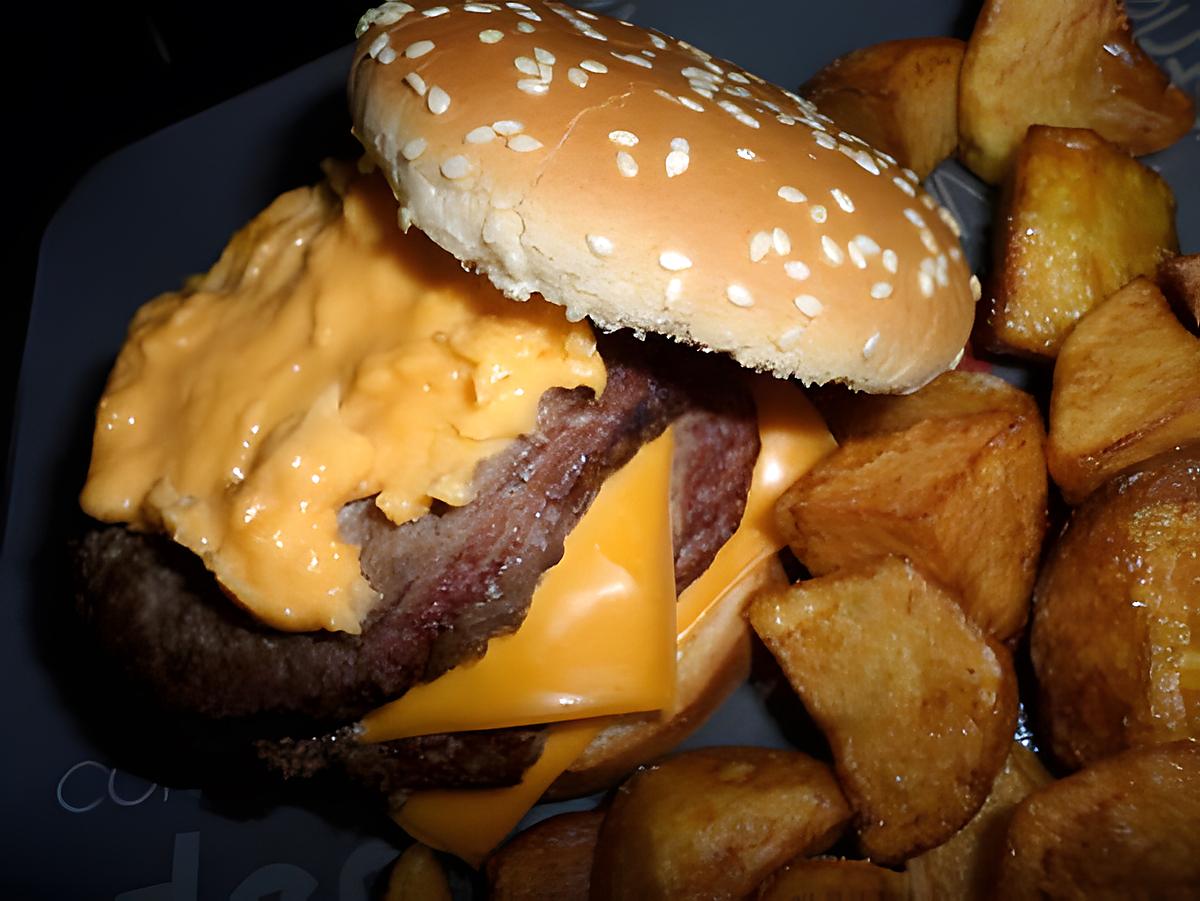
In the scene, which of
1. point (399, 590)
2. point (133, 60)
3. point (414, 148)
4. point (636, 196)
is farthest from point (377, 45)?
point (133, 60)

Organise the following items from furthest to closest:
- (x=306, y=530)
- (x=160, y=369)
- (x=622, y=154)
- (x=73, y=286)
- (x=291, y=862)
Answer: (x=73, y=286), (x=291, y=862), (x=160, y=369), (x=306, y=530), (x=622, y=154)

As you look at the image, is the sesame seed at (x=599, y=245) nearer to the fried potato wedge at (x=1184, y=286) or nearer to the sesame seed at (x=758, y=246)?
the sesame seed at (x=758, y=246)

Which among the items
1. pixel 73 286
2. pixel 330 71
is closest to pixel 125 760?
pixel 73 286

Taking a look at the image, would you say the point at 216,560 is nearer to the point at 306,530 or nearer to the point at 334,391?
the point at 306,530

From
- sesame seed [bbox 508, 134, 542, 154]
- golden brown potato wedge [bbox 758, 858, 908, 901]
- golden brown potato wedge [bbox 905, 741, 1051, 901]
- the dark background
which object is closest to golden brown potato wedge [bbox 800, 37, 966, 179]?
sesame seed [bbox 508, 134, 542, 154]

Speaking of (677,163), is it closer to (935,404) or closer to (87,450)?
(935,404)

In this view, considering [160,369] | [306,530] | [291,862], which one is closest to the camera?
[306,530]

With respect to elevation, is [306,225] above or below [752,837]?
above

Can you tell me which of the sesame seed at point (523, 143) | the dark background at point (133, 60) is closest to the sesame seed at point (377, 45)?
the sesame seed at point (523, 143)
